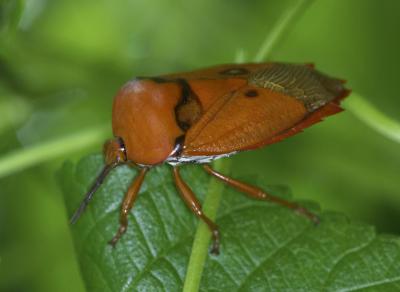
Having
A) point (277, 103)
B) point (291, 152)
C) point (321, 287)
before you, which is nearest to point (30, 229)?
point (291, 152)

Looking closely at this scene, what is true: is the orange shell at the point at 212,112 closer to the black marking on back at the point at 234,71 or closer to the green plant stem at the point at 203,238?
the black marking on back at the point at 234,71

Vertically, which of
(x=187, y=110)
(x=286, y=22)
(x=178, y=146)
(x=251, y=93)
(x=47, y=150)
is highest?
(x=286, y=22)

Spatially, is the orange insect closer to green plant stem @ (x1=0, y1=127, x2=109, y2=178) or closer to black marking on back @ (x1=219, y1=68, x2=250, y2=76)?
black marking on back @ (x1=219, y1=68, x2=250, y2=76)

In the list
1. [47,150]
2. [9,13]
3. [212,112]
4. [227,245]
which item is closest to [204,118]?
[212,112]

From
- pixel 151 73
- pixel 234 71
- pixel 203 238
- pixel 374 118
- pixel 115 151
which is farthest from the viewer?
pixel 151 73

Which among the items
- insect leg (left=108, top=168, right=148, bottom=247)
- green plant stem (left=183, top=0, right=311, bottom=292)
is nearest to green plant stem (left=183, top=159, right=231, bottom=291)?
green plant stem (left=183, top=0, right=311, bottom=292)

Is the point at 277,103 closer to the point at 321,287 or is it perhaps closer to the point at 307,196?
the point at 321,287

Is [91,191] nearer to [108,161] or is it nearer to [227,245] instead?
[108,161]
